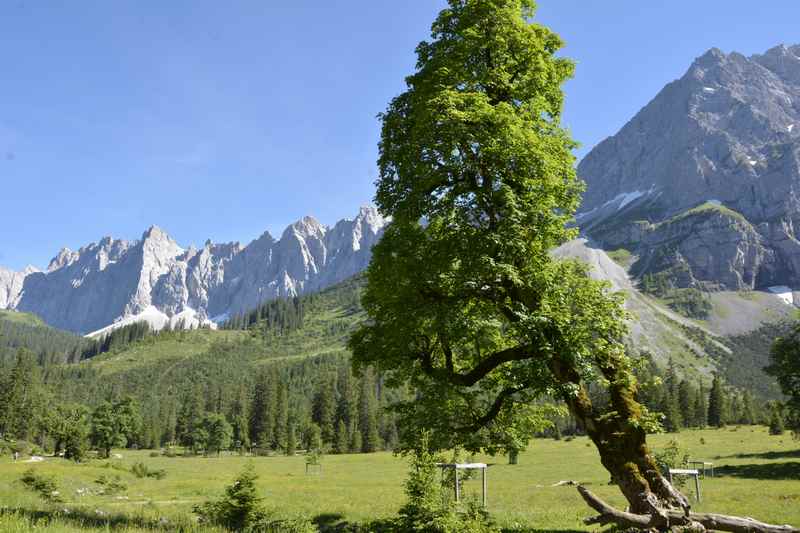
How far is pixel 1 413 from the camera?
12431 centimetres

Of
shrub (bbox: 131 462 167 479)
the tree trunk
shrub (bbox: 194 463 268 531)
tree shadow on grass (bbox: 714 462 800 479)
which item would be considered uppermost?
the tree trunk

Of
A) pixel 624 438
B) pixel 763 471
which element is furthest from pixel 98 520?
pixel 763 471

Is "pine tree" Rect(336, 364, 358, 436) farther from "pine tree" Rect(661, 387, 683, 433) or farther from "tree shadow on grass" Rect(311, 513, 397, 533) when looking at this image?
"tree shadow on grass" Rect(311, 513, 397, 533)

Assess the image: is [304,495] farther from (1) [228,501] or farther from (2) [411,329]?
(2) [411,329]

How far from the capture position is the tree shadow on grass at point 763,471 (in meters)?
46.1

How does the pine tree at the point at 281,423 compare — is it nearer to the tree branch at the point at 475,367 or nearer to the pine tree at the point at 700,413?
the pine tree at the point at 700,413

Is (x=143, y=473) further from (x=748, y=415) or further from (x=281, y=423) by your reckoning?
(x=748, y=415)

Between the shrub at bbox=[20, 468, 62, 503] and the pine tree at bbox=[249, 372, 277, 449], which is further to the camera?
the pine tree at bbox=[249, 372, 277, 449]

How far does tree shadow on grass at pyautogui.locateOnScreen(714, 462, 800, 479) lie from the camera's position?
46.1 metres

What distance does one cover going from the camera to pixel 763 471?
50781 millimetres

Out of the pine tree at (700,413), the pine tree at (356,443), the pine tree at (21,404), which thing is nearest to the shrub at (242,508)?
the pine tree at (356,443)

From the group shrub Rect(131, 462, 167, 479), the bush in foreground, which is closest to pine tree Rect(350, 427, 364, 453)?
shrub Rect(131, 462, 167, 479)

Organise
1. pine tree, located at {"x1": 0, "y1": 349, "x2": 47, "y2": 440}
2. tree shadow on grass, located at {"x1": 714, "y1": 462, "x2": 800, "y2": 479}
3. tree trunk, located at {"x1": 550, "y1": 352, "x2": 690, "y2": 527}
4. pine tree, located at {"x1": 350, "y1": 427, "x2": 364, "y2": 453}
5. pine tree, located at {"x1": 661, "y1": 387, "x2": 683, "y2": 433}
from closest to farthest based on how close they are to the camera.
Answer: tree trunk, located at {"x1": 550, "y1": 352, "x2": 690, "y2": 527}
tree shadow on grass, located at {"x1": 714, "y1": 462, "x2": 800, "y2": 479}
pine tree, located at {"x1": 0, "y1": 349, "x2": 47, "y2": 440}
pine tree, located at {"x1": 661, "y1": 387, "x2": 683, "y2": 433}
pine tree, located at {"x1": 350, "y1": 427, "x2": 364, "y2": 453}

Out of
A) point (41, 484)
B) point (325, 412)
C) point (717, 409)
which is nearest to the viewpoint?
point (41, 484)
